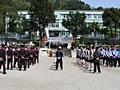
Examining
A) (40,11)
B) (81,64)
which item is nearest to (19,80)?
(81,64)

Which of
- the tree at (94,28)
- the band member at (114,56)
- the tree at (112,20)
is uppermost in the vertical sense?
the tree at (112,20)

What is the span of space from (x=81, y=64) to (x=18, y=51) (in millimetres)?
8449

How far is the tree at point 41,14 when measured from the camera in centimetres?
10409

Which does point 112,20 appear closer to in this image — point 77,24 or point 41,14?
point 77,24

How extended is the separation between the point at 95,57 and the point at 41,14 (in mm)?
73592

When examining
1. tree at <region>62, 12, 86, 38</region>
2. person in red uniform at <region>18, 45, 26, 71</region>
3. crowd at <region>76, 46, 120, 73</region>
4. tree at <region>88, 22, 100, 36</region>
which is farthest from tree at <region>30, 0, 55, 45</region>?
person in red uniform at <region>18, 45, 26, 71</region>

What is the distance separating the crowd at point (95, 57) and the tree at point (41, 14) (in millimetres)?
61595

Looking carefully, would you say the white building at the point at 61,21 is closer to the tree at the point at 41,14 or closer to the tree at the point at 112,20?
the tree at the point at 112,20

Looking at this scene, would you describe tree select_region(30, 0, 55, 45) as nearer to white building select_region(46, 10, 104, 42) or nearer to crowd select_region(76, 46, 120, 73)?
white building select_region(46, 10, 104, 42)

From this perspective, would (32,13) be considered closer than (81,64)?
No

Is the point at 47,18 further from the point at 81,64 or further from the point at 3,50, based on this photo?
the point at 3,50

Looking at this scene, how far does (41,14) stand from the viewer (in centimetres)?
10388

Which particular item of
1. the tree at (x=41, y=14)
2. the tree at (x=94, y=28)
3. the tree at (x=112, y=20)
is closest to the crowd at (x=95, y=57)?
the tree at (x=41, y=14)

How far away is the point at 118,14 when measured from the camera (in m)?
120
